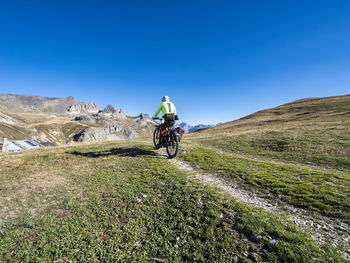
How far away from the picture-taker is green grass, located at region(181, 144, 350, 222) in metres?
6.79

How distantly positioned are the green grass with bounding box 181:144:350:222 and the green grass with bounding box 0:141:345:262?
90.1 inches

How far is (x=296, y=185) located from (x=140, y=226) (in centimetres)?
875

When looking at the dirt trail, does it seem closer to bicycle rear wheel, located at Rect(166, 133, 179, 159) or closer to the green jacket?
bicycle rear wheel, located at Rect(166, 133, 179, 159)

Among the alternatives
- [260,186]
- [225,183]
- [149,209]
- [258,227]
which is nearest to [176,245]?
[149,209]

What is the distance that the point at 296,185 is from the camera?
873cm

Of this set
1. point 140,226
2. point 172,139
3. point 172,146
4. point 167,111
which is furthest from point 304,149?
point 140,226

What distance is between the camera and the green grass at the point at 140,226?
4715 mm

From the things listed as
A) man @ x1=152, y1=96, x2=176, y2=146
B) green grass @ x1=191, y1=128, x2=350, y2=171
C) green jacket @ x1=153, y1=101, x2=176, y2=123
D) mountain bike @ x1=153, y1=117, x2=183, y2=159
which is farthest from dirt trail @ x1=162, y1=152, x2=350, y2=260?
green grass @ x1=191, y1=128, x2=350, y2=171

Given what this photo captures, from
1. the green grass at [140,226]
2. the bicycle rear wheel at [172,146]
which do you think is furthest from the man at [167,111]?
the green grass at [140,226]

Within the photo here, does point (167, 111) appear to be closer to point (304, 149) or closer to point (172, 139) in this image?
point (172, 139)

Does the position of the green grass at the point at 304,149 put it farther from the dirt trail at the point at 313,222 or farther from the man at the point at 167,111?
the man at the point at 167,111

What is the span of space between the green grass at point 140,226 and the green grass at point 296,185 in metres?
2.29

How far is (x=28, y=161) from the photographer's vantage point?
1453 cm

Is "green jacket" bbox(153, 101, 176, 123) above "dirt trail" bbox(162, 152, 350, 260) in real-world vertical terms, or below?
above
